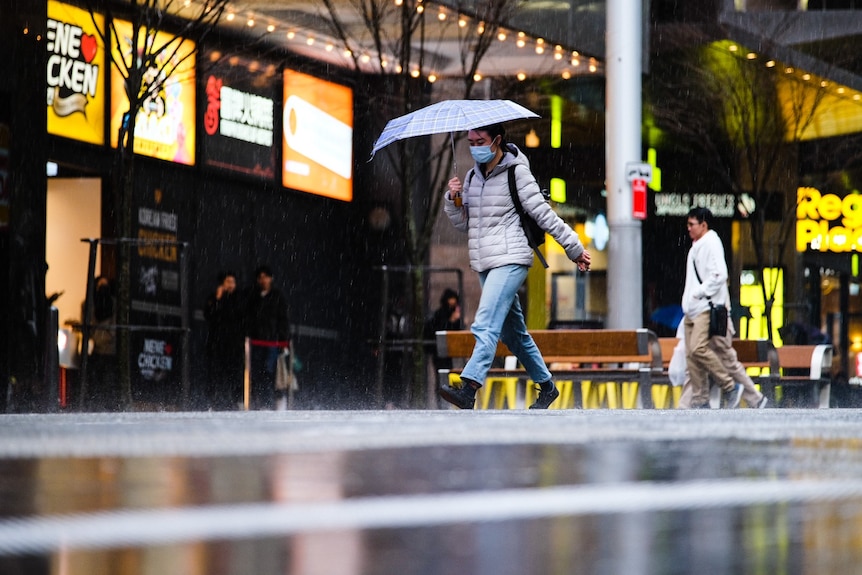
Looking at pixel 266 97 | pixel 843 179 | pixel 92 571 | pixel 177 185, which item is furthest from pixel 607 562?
pixel 843 179

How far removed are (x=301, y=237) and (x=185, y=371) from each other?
9.33 meters

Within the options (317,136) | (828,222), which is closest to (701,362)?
(317,136)

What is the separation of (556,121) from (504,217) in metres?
15.9

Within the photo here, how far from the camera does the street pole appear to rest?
54.4 ft

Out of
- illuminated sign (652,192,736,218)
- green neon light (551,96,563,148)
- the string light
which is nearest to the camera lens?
the string light

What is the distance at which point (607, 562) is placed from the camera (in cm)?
296

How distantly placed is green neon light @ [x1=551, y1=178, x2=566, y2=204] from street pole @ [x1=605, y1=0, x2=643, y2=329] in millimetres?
9794

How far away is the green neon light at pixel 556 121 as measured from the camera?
24.1 m

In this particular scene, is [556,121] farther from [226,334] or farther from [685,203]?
[226,334]

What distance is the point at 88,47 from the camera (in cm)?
1802

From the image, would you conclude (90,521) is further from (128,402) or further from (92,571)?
(128,402)

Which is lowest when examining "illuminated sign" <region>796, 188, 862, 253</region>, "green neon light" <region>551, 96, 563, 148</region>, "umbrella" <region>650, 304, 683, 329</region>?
"umbrella" <region>650, 304, 683, 329</region>

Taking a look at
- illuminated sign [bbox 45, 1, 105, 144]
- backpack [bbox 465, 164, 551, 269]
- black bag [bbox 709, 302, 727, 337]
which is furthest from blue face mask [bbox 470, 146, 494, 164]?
illuminated sign [bbox 45, 1, 105, 144]

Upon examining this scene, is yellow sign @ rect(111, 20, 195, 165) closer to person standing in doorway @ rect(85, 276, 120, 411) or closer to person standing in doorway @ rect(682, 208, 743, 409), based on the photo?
person standing in doorway @ rect(85, 276, 120, 411)
